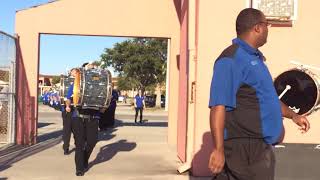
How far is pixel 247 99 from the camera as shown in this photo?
14.0 ft

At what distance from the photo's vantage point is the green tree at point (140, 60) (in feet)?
181

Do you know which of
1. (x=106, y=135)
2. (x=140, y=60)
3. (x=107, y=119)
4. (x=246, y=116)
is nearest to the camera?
(x=246, y=116)

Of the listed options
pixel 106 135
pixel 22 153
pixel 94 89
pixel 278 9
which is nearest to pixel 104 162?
pixel 94 89

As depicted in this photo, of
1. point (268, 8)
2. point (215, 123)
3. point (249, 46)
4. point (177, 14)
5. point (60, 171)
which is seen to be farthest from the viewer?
point (177, 14)

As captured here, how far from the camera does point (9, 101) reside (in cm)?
1359

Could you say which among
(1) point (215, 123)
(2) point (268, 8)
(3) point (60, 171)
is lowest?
(3) point (60, 171)

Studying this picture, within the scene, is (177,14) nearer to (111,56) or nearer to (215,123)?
(215,123)

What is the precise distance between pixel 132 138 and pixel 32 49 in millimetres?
4319

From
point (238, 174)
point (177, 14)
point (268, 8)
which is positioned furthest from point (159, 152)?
point (238, 174)

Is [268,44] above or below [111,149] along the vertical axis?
above

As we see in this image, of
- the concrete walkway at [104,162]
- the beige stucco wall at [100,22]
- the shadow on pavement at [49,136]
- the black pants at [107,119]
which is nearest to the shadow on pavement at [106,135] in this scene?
the black pants at [107,119]

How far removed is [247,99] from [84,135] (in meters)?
6.03

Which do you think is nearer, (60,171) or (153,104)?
(60,171)

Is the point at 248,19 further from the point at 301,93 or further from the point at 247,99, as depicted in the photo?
the point at 301,93
